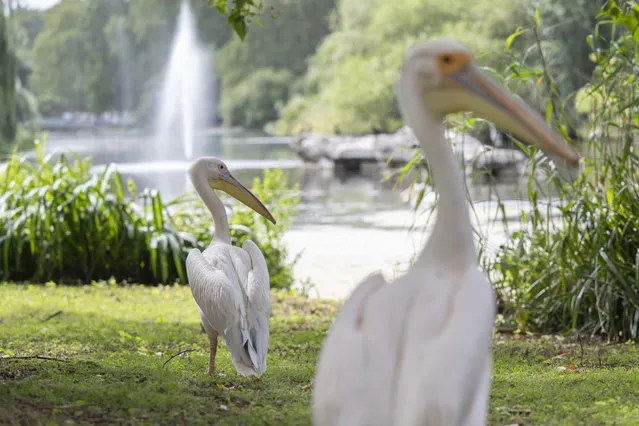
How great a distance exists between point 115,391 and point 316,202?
56.3 feet

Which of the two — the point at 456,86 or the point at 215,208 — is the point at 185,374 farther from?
the point at 456,86

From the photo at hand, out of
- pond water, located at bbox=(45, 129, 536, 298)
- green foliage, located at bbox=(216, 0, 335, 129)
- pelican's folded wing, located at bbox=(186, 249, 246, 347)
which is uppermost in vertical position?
green foliage, located at bbox=(216, 0, 335, 129)

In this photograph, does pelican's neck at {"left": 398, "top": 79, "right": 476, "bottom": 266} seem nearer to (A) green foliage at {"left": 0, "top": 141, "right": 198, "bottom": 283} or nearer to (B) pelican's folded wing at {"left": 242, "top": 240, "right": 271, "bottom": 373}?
(B) pelican's folded wing at {"left": 242, "top": 240, "right": 271, "bottom": 373}

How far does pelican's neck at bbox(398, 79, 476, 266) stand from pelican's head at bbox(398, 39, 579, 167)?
0.03 m

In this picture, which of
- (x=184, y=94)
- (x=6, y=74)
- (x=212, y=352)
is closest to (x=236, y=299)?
(x=212, y=352)

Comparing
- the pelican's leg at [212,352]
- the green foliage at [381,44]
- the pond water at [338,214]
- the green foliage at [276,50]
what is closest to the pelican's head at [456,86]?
the pelican's leg at [212,352]

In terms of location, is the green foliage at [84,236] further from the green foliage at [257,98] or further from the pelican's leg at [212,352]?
the green foliage at [257,98]

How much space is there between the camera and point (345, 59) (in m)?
41.3

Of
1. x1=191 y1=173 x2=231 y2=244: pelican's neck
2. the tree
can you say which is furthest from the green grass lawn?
the tree

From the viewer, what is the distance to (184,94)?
189 ft

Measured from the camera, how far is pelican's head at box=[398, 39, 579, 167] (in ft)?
8.56

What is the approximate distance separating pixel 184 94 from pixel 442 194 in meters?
56.3

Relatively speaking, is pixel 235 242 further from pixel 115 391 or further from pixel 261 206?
pixel 115 391

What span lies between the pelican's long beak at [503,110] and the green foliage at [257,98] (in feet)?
198
